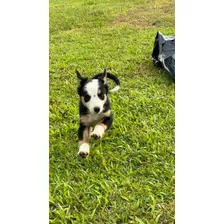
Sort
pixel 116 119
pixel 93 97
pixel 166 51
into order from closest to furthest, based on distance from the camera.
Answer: pixel 93 97 < pixel 116 119 < pixel 166 51

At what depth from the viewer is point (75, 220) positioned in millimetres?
1555

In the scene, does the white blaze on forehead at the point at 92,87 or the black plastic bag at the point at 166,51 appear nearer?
the white blaze on forehead at the point at 92,87

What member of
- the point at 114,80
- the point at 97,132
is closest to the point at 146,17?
the point at 114,80

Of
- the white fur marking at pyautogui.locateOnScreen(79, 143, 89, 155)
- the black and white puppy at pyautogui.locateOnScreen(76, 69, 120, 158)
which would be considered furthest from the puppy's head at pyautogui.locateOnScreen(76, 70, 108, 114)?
the white fur marking at pyautogui.locateOnScreen(79, 143, 89, 155)

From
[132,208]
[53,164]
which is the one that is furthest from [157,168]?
[53,164]

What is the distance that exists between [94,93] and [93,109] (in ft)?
0.23

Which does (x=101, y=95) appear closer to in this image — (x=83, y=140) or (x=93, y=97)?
(x=93, y=97)

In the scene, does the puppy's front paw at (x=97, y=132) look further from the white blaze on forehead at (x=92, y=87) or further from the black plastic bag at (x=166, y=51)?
the black plastic bag at (x=166, y=51)

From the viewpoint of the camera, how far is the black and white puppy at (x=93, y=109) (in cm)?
173

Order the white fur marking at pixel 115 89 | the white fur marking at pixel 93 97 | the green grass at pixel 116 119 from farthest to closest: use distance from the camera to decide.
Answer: the white fur marking at pixel 115 89
the white fur marking at pixel 93 97
the green grass at pixel 116 119

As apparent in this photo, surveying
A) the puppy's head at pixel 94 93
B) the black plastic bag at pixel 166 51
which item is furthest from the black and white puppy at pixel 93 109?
the black plastic bag at pixel 166 51

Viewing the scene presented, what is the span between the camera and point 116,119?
1856 millimetres

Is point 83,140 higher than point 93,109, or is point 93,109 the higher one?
point 93,109

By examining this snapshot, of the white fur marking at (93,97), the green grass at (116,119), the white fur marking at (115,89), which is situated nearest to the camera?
the green grass at (116,119)
